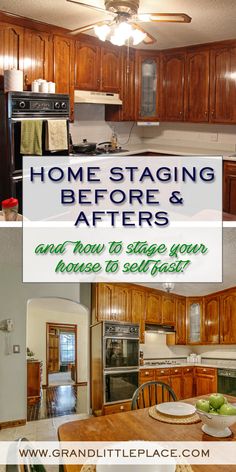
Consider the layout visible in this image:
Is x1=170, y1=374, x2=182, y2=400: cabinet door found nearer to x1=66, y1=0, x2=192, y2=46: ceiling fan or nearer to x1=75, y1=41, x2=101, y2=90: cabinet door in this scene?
x1=66, y1=0, x2=192, y2=46: ceiling fan

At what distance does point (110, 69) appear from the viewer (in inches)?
185

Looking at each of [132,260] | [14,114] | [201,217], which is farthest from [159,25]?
[132,260]

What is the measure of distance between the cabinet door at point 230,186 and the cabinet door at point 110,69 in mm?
1338

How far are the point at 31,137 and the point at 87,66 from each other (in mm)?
1182

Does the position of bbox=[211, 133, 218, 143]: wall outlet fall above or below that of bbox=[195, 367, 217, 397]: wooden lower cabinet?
above

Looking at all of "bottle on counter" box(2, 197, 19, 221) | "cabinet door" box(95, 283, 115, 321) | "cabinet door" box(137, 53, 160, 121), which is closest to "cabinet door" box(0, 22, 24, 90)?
"cabinet door" box(137, 53, 160, 121)

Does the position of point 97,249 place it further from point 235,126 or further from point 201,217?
point 235,126

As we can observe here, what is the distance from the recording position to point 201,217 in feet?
7.32

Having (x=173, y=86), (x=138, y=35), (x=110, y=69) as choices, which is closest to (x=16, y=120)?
(x=138, y=35)

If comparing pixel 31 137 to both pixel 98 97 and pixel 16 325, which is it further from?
pixel 16 325

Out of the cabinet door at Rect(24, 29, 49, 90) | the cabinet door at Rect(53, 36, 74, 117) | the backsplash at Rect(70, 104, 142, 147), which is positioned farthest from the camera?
the backsplash at Rect(70, 104, 142, 147)

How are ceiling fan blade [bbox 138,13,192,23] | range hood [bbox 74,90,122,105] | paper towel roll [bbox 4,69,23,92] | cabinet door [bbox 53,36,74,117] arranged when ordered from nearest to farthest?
ceiling fan blade [bbox 138,13,192,23]
paper towel roll [bbox 4,69,23,92]
cabinet door [bbox 53,36,74,117]
range hood [bbox 74,90,122,105]

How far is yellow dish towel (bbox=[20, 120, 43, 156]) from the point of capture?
143 inches

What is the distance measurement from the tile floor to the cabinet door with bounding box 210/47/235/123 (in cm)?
348
